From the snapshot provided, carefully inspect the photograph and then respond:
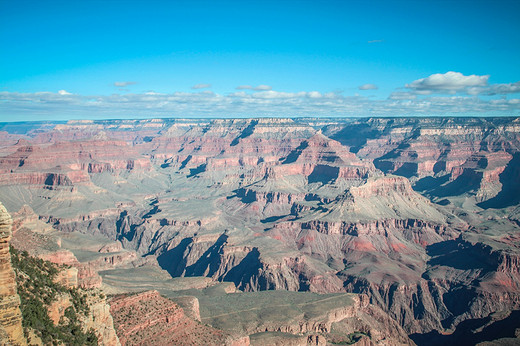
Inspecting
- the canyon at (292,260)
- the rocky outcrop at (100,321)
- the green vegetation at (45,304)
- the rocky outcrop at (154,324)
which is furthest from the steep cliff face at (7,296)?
the rocky outcrop at (154,324)

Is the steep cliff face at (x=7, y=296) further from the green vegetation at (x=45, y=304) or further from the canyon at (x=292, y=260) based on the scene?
the canyon at (x=292, y=260)

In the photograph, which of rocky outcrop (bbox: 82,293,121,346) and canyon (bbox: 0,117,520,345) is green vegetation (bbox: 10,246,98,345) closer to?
rocky outcrop (bbox: 82,293,121,346)

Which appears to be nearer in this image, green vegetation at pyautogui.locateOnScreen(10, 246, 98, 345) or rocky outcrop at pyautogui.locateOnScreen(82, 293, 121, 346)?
green vegetation at pyautogui.locateOnScreen(10, 246, 98, 345)

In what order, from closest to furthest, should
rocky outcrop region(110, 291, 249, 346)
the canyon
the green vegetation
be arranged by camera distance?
the green vegetation → rocky outcrop region(110, 291, 249, 346) → the canyon

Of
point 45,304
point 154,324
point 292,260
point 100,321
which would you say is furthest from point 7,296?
point 292,260

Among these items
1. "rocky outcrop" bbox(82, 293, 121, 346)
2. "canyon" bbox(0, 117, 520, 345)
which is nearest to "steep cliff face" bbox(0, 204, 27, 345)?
"rocky outcrop" bbox(82, 293, 121, 346)

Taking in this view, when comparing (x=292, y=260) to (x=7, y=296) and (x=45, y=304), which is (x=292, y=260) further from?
(x=7, y=296)

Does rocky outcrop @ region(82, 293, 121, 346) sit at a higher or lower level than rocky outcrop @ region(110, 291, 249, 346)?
higher
